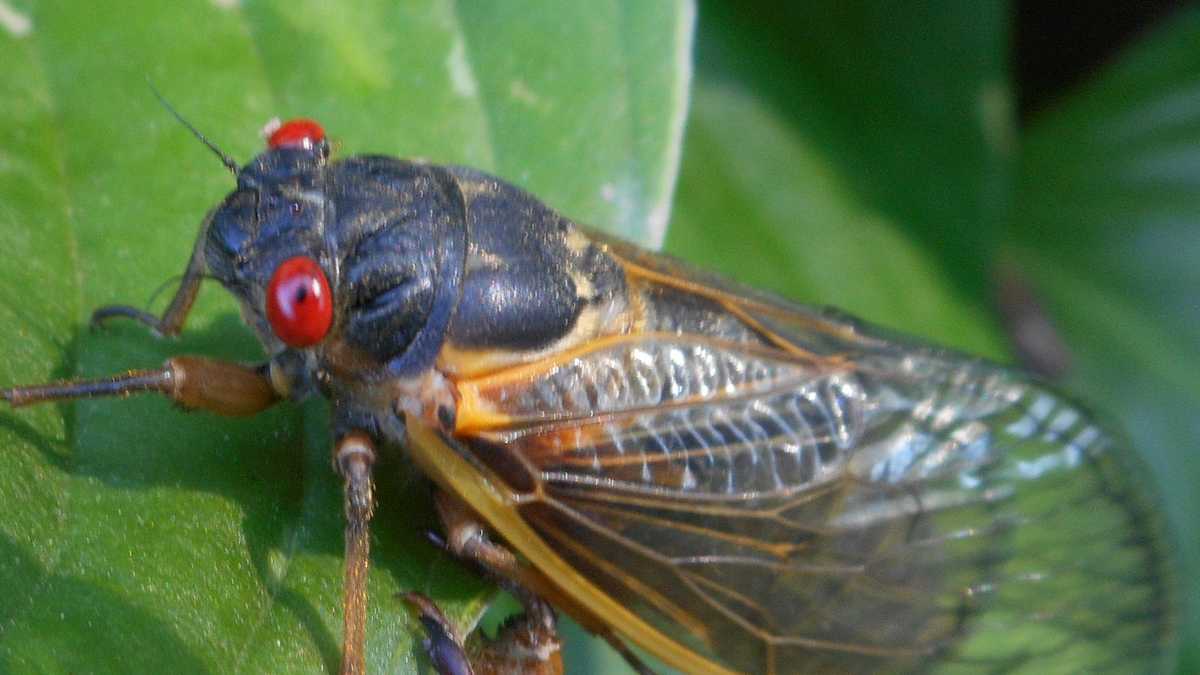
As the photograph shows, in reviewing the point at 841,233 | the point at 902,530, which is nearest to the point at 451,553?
the point at 902,530

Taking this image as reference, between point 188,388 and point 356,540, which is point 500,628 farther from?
point 188,388

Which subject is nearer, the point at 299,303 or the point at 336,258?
the point at 299,303

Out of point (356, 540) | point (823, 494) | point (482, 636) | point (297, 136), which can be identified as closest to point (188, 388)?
point (356, 540)

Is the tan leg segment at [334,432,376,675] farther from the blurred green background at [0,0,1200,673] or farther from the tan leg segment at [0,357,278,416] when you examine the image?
the tan leg segment at [0,357,278,416]

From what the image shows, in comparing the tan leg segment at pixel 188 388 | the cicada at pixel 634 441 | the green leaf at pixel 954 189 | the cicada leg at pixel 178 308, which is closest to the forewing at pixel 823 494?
the cicada at pixel 634 441

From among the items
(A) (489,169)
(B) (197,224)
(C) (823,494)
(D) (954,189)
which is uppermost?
(D) (954,189)

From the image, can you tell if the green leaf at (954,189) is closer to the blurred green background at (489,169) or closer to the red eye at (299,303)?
the blurred green background at (489,169)
